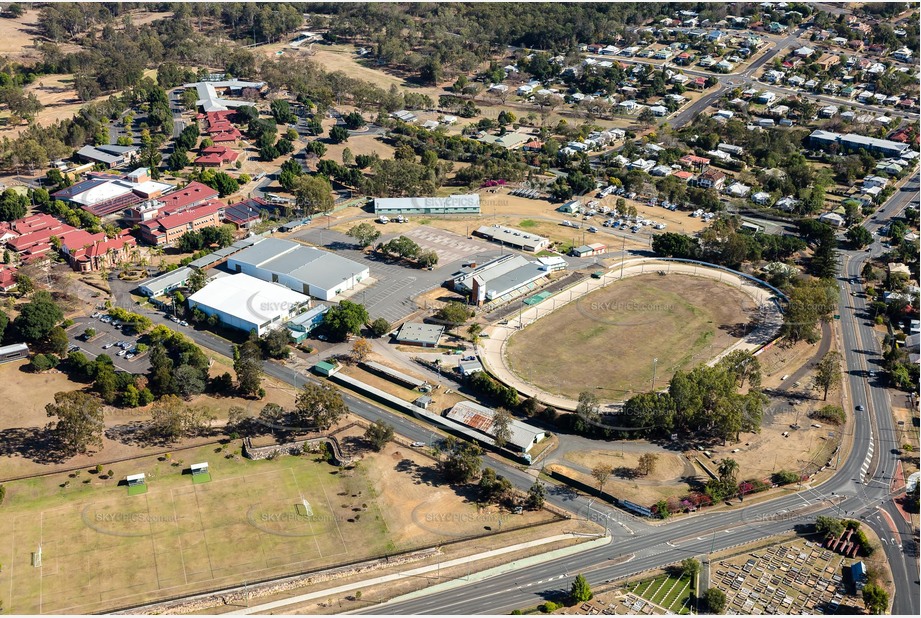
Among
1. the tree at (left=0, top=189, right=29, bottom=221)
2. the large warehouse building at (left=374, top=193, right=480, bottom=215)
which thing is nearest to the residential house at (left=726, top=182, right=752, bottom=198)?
the large warehouse building at (left=374, top=193, right=480, bottom=215)

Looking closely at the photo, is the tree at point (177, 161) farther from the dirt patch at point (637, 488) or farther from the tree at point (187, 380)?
the dirt patch at point (637, 488)

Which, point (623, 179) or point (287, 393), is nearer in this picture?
point (287, 393)

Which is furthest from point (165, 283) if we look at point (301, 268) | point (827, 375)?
point (827, 375)

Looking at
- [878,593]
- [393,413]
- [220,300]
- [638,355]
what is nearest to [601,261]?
[638,355]

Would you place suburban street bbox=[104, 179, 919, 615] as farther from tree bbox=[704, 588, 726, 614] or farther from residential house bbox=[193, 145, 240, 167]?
residential house bbox=[193, 145, 240, 167]

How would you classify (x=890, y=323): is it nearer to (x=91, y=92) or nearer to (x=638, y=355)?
(x=638, y=355)

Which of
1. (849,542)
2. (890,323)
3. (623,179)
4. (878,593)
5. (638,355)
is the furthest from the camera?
(623,179)
